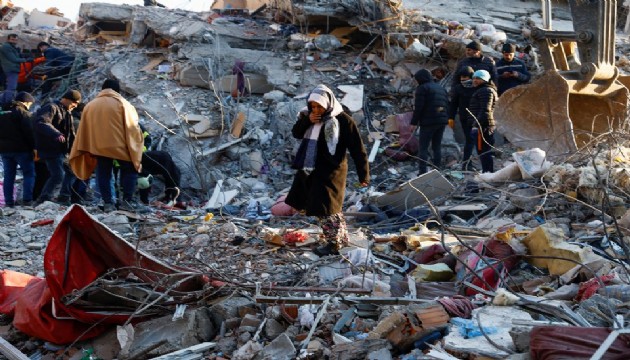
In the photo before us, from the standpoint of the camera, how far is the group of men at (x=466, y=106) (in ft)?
30.0

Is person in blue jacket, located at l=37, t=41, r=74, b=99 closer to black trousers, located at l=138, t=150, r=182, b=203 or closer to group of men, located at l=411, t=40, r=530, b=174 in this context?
black trousers, located at l=138, t=150, r=182, b=203

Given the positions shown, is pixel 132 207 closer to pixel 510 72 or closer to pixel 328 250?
pixel 328 250

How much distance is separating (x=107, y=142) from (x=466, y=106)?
4.36 m

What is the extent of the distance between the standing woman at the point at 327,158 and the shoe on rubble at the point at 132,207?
2592mm

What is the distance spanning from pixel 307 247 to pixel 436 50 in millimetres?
6550

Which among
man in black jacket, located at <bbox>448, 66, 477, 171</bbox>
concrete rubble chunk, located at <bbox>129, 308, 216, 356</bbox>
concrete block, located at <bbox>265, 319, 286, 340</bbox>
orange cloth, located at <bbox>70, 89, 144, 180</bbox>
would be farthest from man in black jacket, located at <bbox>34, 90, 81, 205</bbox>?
concrete block, located at <bbox>265, 319, 286, 340</bbox>

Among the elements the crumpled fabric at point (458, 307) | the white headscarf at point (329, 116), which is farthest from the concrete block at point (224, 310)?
the white headscarf at point (329, 116)

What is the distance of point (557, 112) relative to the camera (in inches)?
328

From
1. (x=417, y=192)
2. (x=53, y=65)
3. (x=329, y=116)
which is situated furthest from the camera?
(x=53, y=65)

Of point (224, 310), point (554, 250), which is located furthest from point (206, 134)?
point (554, 250)

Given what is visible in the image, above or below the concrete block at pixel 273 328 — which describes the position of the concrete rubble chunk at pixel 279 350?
above

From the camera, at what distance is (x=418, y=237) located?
6.47 m

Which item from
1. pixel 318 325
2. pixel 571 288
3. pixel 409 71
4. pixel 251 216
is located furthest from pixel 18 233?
pixel 409 71

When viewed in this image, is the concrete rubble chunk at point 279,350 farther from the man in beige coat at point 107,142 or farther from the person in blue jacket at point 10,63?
the person in blue jacket at point 10,63
